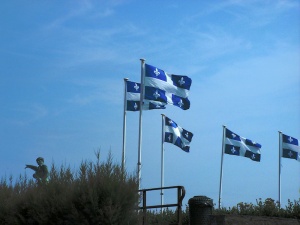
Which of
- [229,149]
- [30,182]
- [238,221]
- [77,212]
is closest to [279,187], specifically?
[229,149]

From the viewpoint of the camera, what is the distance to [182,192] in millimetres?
16156

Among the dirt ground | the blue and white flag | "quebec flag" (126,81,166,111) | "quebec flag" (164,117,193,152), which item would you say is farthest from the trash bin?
"quebec flag" (164,117,193,152)

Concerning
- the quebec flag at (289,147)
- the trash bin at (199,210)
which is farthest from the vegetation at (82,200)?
the quebec flag at (289,147)

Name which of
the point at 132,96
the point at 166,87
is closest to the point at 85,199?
the point at 166,87

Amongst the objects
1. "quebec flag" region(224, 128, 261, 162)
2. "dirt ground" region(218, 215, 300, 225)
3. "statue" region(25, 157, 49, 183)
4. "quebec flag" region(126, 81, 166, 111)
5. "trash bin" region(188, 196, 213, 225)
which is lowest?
"dirt ground" region(218, 215, 300, 225)

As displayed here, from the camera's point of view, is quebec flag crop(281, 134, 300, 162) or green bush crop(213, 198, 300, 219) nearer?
green bush crop(213, 198, 300, 219)

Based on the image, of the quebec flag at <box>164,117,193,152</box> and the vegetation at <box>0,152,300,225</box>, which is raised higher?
the quebec flag at <box>164,117,193,152</box>

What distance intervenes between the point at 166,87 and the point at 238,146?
11.8m

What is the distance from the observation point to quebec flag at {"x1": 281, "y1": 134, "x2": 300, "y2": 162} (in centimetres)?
4072

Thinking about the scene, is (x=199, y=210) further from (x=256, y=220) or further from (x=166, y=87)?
(x=166, y=87)

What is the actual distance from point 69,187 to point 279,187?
27.4 m

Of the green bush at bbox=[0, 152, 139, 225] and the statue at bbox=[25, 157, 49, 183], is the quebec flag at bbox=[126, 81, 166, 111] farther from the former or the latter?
the green bush at bbox=[0, 152, 139, 225]

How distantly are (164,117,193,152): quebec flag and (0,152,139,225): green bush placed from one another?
18.1 metres

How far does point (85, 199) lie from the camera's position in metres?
14.2
